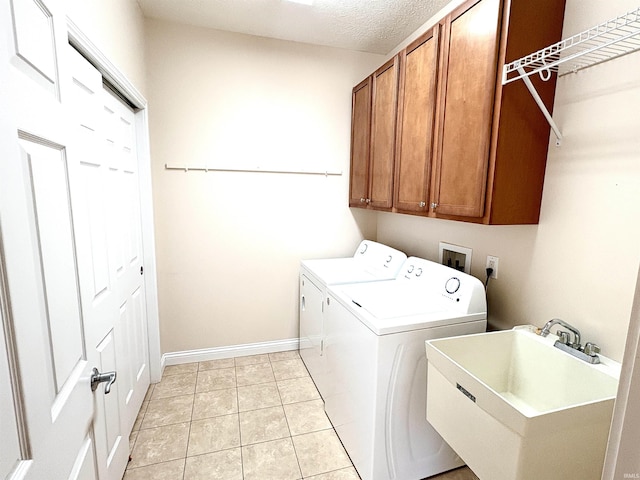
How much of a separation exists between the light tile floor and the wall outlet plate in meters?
1.13

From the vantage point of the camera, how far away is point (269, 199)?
2680mm

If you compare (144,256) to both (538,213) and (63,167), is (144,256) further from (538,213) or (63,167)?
(538,213)

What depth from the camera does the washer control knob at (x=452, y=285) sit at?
1658 mm

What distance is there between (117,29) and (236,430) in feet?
7.89

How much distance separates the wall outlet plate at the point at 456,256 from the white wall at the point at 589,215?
299 millimetres

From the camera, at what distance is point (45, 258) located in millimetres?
691

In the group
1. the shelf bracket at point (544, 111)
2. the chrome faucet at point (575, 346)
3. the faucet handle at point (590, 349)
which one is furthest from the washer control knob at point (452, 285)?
the shelf bracket at point (544, 111)

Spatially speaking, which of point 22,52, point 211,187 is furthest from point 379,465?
point 211,187

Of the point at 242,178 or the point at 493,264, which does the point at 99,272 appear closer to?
the point at 242,178

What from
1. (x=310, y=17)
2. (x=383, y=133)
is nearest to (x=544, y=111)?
(x=383, y=133)

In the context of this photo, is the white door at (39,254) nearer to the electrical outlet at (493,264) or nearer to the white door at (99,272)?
the white door at (99,272)

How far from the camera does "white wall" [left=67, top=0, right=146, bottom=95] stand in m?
1.21

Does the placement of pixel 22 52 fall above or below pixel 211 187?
above

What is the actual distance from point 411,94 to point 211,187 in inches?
65.3
